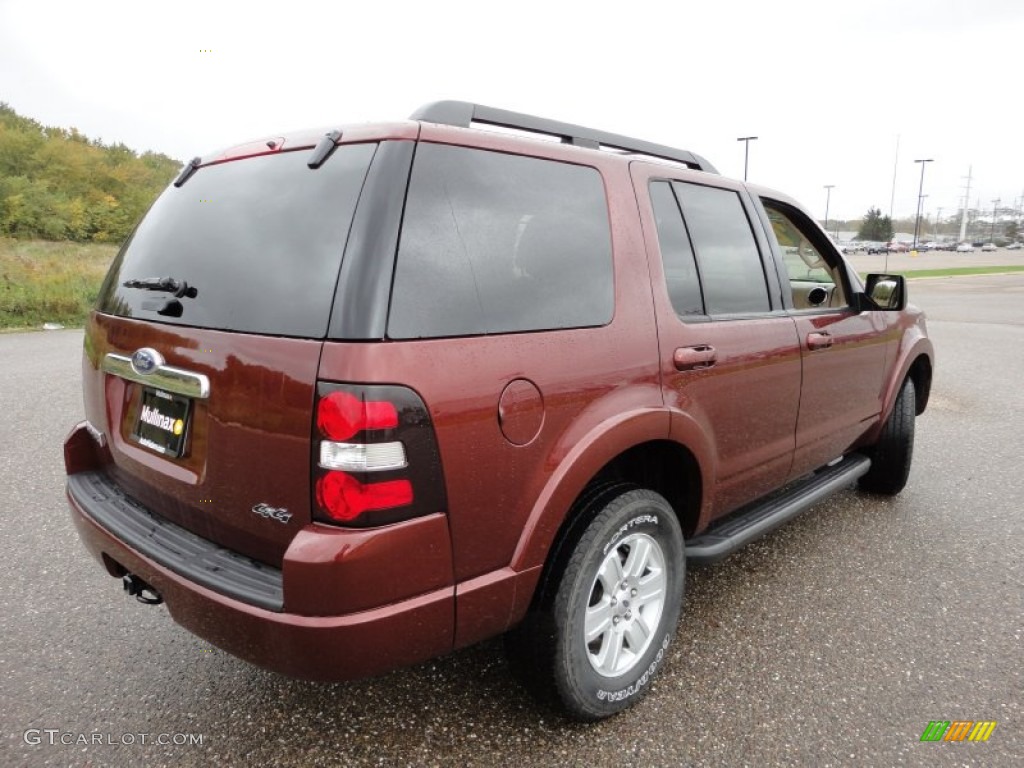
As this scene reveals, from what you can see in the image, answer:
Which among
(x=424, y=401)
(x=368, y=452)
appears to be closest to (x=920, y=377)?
(x=424, y=401)

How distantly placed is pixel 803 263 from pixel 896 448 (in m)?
1.48

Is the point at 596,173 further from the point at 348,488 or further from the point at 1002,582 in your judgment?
the point at 1002,582

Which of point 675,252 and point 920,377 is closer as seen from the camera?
point 675,252

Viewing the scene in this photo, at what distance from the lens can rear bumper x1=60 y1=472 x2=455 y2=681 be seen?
1610 millimetres

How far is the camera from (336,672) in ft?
5.51

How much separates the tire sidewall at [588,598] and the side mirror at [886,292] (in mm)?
2088

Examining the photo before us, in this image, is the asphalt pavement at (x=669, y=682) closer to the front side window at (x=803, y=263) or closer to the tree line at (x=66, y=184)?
the front side window at (x=803, y=263)

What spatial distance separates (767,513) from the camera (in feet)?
9.74

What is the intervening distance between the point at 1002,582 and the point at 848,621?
38.4 inches

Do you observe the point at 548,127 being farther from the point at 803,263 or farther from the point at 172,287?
A: the point at 803,263

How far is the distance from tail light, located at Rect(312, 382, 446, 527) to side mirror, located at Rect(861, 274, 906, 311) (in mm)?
2982

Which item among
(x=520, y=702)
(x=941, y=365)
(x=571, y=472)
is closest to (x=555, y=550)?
(x=571, y=472)

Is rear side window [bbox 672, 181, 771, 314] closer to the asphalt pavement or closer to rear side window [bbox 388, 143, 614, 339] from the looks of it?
rear side window [bbox 388, 143, 614, 339]

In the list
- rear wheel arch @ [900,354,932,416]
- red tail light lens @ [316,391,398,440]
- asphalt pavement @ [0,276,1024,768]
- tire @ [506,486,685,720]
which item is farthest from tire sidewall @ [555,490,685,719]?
rear wheel arch @ [900,354,932,416]
